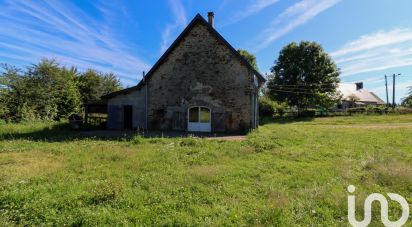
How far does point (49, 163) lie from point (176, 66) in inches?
458

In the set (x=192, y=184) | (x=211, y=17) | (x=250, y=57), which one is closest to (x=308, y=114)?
(x=250, y=57)

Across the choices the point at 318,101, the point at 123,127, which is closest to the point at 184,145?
the point at 123,127

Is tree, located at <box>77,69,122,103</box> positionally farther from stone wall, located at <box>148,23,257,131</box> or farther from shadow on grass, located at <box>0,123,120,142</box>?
stone wall, located at <box>148,23,257,131</box>

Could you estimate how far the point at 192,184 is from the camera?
6656 millimetres

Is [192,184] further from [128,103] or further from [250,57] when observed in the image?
[250,57]

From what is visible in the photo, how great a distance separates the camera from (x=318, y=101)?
39.2 m

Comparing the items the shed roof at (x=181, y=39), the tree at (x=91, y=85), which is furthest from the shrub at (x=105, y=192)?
the tree at (x=91, y=85)

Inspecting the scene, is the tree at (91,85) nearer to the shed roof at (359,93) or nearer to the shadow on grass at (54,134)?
the shadow on grass at (54,134)

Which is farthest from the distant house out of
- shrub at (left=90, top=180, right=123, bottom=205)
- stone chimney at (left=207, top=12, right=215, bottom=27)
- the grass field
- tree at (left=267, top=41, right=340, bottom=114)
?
shrub at (left=90, top=180, right=123, bottom=205)

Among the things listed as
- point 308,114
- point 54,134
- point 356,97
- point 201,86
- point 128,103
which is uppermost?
point 356,97

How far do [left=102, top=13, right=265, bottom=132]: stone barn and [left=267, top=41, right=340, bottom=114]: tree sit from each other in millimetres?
22021

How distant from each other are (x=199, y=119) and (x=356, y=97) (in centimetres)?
4645

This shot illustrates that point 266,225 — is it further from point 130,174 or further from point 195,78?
point 195,78

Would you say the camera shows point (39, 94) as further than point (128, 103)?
Yes
